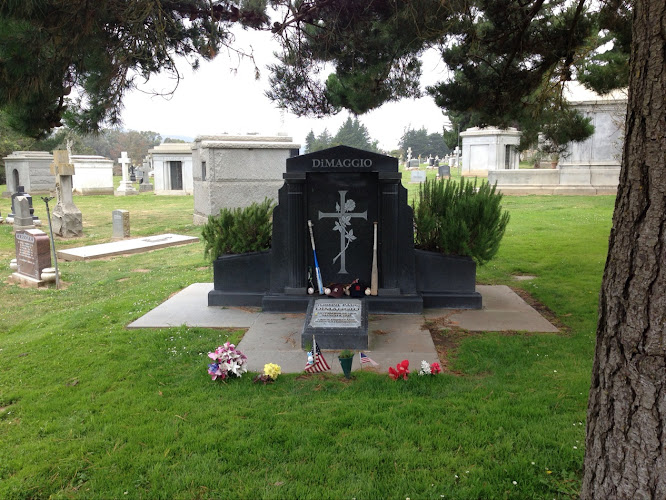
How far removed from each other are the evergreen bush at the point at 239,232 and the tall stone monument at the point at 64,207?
399 inches

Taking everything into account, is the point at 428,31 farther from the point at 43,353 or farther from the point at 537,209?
the point at 537,209

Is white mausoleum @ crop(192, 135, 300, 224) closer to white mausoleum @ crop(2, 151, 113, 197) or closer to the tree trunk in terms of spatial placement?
the tree trunk

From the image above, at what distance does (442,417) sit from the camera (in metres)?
4.04

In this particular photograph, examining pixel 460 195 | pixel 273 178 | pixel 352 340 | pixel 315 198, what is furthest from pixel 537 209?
pixel 352 340

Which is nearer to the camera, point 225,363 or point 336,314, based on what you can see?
point 225,363

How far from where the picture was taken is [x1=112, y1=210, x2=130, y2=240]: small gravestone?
49.4ft

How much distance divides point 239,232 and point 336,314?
2.17 metres

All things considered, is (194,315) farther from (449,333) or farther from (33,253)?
(33,253)

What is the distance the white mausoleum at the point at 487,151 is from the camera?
29109mm

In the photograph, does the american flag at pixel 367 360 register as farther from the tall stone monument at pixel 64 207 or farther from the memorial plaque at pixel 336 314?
the tall stone monument at pixel 64 207

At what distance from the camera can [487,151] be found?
2969 centimetres

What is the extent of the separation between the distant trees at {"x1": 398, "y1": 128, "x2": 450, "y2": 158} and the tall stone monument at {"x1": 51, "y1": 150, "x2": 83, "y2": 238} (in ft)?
236

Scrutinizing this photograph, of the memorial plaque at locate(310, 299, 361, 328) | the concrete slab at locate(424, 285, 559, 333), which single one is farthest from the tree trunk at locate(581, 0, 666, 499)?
the concrete slab at locate(424, 285, 559, 333)

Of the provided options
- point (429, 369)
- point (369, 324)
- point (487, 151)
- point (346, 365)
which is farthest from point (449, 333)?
point (487, 151)
